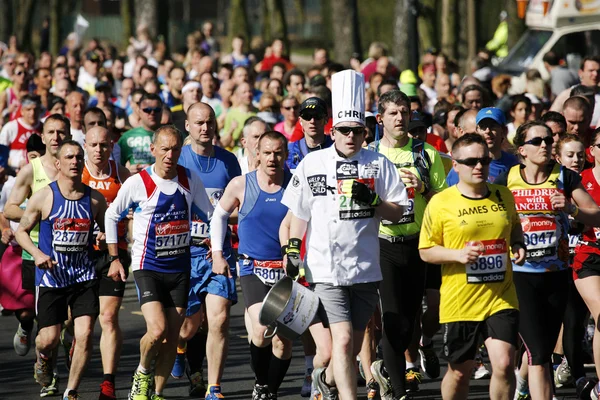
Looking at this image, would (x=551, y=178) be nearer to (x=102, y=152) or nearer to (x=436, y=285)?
(x=436, y=285)

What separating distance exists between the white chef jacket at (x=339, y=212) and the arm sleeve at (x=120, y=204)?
1423mm

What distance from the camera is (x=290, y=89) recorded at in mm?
16094

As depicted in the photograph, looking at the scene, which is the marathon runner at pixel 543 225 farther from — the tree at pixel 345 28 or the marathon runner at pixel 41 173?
the tree at pixel 345 28

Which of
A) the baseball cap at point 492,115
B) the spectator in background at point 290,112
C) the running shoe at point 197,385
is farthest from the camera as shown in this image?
the spectator in background at point 290,112

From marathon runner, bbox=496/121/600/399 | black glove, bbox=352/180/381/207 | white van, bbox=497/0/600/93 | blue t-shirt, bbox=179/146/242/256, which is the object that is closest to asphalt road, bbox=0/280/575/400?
marathon runner, bbox=496/121/600/399

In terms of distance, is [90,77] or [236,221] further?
[90,77]

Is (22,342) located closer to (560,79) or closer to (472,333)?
(472,333)

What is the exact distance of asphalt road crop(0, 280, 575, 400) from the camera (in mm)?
9789

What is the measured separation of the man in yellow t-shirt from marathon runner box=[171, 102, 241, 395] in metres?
1.75

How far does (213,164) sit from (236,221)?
0.81 metres

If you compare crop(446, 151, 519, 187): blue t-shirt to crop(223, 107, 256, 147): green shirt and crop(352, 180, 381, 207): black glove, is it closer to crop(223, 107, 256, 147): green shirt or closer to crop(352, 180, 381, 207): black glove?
crop(352, 180, 381, 207): black glove

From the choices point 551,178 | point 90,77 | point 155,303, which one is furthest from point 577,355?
point 90,77

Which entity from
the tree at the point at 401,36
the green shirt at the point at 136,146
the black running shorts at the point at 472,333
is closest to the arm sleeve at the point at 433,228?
the black running shorts at the point at 472,333

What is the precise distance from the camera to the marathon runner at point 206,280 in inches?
370
